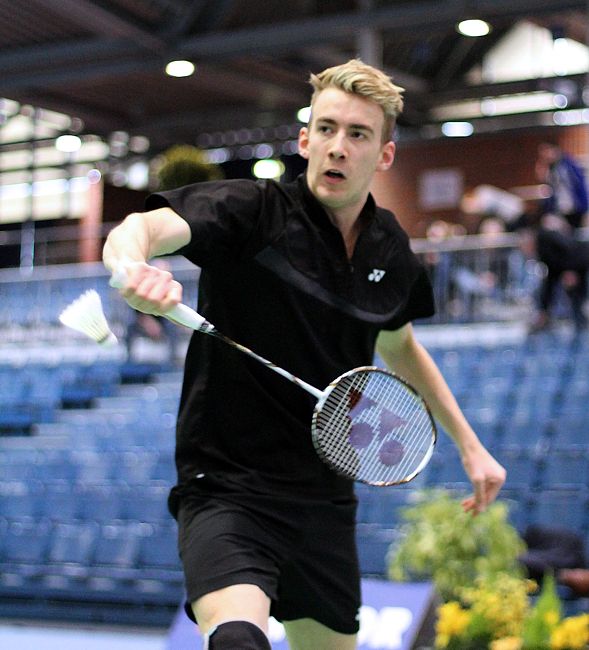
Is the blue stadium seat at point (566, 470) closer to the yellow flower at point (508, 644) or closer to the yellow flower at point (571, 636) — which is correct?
the yellow flower at point (508, 644)

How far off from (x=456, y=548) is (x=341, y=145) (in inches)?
141

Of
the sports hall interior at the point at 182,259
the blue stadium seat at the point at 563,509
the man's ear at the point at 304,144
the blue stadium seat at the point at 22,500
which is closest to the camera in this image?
the man's ear at the point at 304,144

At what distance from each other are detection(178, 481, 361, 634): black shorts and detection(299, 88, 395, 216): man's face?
0.74m

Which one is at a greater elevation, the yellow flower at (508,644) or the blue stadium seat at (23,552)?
the yellow flower at (508,644)

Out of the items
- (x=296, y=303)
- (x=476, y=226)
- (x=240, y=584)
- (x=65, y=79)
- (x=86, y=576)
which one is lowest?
(x=86, y=576)

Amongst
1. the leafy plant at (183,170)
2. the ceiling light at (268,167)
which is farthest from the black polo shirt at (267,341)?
the ceiling light at (268,167)

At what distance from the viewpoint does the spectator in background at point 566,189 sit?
9.55 m

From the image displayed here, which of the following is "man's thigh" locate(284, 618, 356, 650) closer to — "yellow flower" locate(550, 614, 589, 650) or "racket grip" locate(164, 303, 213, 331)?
"racket grip" locate(164, 303, 213, 331)

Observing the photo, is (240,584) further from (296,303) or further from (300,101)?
(300,101)

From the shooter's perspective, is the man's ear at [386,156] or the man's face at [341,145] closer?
the man's face at [341,145]

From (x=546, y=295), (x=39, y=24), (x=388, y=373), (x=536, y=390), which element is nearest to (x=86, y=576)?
(x=536, y=390)

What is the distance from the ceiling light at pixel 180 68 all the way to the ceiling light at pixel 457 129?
19.4 ft

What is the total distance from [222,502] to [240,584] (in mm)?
226

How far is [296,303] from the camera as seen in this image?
2781mm
